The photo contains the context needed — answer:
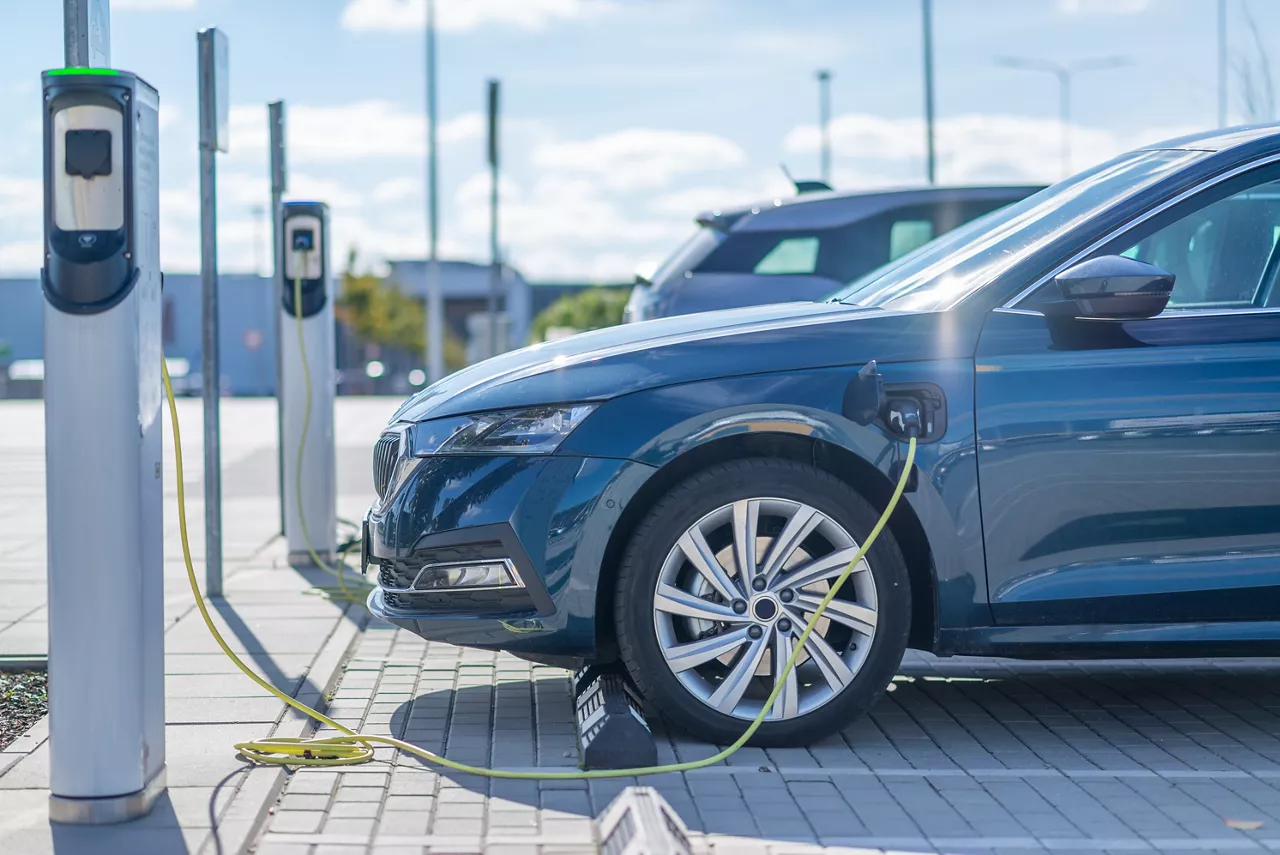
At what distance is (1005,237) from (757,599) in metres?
1.40

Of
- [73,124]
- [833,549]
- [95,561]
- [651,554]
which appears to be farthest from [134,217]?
[833,549]

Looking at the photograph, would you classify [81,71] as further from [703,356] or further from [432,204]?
[432,204]

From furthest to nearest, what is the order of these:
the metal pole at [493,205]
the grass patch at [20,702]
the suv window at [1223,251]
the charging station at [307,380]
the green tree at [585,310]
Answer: the green tree at [585,310]
the metal pole at [493,205]
the charging station at [307,380]
the suv window at [1223,251]
the grass patch at [20,702]

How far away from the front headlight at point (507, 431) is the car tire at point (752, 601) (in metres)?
0.34

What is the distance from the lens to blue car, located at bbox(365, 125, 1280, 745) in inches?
162

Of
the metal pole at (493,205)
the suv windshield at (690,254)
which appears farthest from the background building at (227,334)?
the suv windshield at (690,254)

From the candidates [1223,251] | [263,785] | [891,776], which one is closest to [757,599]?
[891,776]

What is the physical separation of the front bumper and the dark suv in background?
416 cm

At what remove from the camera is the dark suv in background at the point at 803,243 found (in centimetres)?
832

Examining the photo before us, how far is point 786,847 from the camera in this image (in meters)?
3.42

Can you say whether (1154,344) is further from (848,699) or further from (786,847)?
(786,847)

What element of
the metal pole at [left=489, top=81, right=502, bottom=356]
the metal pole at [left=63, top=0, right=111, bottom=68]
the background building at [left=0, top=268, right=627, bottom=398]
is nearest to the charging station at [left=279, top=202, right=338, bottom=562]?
the metal pole at [left=63, top=0, right=111, bottom=68]

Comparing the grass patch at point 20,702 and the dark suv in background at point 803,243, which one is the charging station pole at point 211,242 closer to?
the grass patch at point 20,702

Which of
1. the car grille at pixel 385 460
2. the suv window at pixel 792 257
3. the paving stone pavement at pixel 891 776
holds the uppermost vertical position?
the suv window at pixel 792 257
